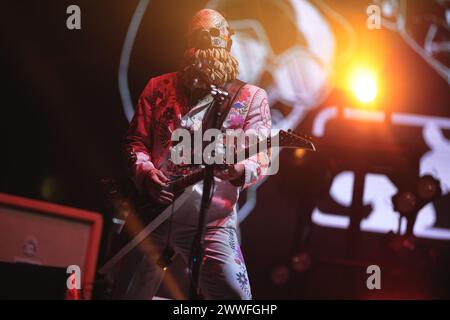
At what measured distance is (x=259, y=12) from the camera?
178 inches

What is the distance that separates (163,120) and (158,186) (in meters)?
0.33

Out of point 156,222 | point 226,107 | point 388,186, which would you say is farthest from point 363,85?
point 156,222

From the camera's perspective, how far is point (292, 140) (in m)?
2.59

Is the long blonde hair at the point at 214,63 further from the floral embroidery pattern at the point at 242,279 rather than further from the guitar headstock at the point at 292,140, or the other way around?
the floral embroidery pattern at the point at 242,279

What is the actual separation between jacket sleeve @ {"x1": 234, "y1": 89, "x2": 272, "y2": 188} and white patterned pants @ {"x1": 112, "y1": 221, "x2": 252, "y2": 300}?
0.83 ft

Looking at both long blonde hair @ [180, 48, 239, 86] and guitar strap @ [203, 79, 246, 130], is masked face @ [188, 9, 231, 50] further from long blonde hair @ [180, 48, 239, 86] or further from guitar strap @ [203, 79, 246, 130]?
guitar strap @ [203, 79, 246, 130]

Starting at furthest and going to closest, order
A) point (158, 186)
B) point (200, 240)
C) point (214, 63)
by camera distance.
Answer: point (214, 63) < point (158, 186) < point (200, 240)

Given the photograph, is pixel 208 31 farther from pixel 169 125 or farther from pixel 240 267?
pixel 240 267

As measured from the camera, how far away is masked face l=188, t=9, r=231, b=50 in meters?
2.73

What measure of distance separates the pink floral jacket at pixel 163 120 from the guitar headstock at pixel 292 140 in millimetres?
79

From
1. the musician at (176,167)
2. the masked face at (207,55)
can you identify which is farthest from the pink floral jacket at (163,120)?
the masked face at (207,55)

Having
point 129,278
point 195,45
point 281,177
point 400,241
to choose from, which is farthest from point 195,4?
point 129,278
